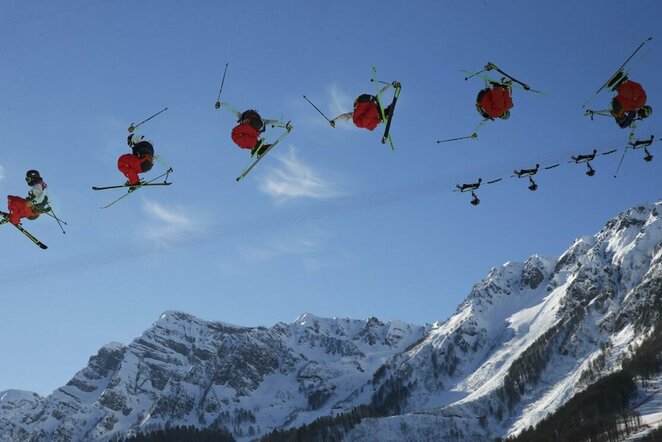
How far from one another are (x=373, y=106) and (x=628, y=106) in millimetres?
9935

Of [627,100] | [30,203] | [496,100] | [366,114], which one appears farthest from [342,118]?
[30,203]

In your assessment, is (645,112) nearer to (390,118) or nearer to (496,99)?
(496,99)

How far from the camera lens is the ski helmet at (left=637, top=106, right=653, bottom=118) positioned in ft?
96.6

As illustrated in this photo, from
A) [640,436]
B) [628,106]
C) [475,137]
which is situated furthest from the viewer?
[640,436]

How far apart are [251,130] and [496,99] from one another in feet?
31.8

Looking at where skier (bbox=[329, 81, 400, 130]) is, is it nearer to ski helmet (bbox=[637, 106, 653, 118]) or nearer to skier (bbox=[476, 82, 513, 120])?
skier (bbox=[476, 82, 513, 120])

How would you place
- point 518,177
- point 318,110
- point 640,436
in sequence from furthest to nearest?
point 640,436 < point 518,177 < point 318,110

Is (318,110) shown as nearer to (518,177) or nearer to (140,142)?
(140,142)

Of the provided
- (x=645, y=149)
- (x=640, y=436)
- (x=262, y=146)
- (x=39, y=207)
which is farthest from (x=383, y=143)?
(x=640, y=436)

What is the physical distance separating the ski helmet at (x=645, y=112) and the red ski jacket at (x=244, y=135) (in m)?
15.3

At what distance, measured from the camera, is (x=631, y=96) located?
2827 cm

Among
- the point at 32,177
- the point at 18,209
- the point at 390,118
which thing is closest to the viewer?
the point at 390,118

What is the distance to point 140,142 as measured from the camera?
95.2 feet

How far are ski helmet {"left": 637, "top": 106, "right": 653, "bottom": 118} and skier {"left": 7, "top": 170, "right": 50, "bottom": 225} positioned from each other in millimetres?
24516
